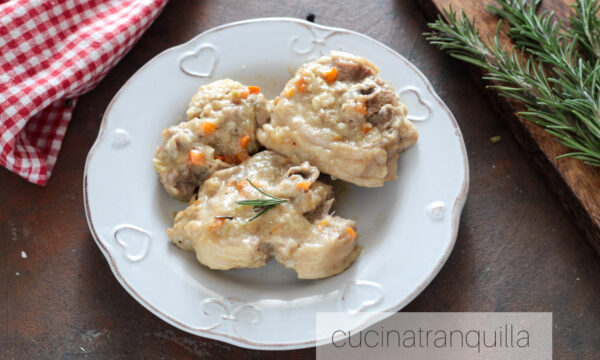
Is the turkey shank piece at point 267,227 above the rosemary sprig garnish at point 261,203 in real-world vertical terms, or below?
below

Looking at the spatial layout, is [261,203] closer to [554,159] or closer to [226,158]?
[226,158]

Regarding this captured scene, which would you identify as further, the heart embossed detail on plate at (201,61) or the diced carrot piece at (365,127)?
the heart embossed detail on plate at (201,61)

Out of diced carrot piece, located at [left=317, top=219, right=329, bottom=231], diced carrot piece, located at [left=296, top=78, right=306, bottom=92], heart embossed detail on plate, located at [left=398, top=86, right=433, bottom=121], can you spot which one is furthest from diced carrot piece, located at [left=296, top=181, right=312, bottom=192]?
heart embossed detail on plate, located at [left=398, top=86, right=433, bottom=121]

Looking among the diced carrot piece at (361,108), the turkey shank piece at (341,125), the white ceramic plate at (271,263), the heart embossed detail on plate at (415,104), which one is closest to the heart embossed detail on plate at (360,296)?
the white ceramic plate at (271,263)

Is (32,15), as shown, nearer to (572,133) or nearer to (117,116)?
(117,116)

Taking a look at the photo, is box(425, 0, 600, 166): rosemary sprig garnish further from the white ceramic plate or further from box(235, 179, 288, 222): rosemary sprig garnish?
box(235, 179, 288, 222): rosemary sprig garnish

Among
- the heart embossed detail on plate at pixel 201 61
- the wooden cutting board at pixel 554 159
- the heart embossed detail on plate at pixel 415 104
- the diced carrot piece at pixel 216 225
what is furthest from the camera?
the heart embossed detail on plate at pixel 201 61

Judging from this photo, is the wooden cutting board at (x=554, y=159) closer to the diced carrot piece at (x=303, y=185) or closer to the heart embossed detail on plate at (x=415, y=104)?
the heart embossed detail on plate at (x=415, y=104)
